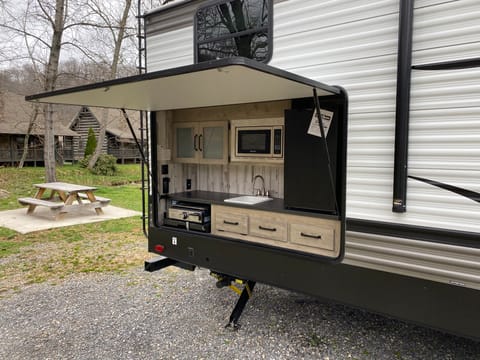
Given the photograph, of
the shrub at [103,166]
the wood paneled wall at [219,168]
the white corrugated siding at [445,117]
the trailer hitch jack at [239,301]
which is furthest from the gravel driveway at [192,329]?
the shrub at [103,166]

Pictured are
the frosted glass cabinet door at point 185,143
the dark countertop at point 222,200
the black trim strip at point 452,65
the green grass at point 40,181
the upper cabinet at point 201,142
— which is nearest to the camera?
the black trim strip at point 452,65

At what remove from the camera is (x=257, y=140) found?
3.27 metres

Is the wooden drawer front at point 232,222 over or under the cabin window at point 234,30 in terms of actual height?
under

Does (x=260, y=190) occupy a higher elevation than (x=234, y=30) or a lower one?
lower

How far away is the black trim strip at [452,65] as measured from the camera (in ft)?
5.84

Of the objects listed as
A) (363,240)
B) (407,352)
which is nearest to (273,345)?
(407,352)

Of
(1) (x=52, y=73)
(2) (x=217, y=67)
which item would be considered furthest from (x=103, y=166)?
(2) (x=217, y=67)

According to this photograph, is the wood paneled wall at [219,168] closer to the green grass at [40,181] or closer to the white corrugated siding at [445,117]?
the white corrugated siding at [445,117]

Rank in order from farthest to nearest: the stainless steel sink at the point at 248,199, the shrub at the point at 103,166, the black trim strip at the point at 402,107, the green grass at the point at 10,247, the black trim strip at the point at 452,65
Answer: the shrub at the point at 103,166 → the green grass at the point at 10,247 → the stainless steel sink at the point at 248,199 → the black trim strip at the point at 402,107 → the black trim strip at the point at 452,65

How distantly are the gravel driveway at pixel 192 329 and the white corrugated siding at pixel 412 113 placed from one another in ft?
3.21

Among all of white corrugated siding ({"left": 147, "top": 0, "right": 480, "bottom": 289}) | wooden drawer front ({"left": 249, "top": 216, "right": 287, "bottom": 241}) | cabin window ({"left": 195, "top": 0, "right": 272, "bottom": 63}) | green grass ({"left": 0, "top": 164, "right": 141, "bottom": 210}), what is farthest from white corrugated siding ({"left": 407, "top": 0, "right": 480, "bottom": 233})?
green grass ({"left": 0, "top": 164, "right": 141, "bottom": 210})

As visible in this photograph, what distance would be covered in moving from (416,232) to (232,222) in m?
1.42

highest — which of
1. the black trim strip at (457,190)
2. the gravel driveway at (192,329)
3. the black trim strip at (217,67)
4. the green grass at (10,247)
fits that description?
the black trim strip at (217,67)

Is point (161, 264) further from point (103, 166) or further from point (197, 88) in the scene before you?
point (103, 166)
